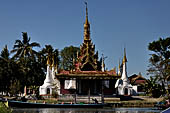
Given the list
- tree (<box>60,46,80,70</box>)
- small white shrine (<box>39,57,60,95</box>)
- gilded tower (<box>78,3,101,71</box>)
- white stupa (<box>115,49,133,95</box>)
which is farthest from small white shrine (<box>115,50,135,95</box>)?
tree (<box>60,46,80,70</box>)

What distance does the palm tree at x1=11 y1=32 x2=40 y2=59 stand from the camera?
57.8 m

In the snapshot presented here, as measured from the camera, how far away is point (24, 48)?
58406 millimetres

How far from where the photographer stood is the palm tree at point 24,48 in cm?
5781

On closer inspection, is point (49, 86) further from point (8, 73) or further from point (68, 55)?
point (68, 55)

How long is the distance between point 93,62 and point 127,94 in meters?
7.96

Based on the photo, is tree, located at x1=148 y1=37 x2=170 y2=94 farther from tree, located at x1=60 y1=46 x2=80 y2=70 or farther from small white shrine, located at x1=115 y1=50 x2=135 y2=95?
tree, located at x1=60 y1=46 x2=80 y2=70

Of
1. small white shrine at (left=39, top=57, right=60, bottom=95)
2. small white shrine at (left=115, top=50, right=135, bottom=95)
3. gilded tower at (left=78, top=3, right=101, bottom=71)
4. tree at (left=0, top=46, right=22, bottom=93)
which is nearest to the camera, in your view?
gilded tower at (left=78, top=3, right=101, bottom=71)

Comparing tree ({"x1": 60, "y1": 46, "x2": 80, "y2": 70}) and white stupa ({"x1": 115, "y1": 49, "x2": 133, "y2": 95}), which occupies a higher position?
tree ({"x1": 60, "y1": 46, "x2": 80, "y2": 70})

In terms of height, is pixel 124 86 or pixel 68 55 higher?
pixel 68 55

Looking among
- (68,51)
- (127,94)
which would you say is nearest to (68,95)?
(127,94)

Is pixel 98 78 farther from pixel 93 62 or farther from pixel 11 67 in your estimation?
pixel 11 67

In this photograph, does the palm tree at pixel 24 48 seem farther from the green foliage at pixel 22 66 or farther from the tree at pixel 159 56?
the tree at pixel 159 56

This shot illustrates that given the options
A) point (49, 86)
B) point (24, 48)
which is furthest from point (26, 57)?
point (49, 86)

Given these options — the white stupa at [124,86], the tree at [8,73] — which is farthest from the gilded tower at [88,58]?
the tree at [8,73]
